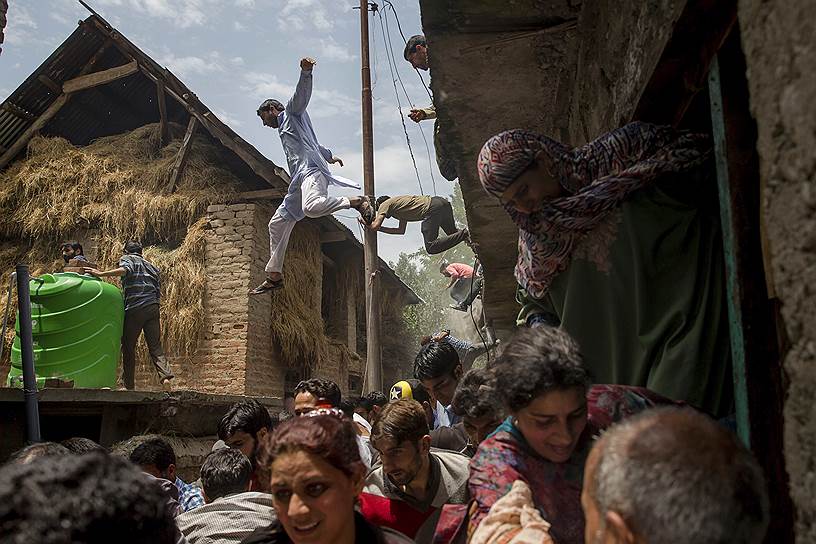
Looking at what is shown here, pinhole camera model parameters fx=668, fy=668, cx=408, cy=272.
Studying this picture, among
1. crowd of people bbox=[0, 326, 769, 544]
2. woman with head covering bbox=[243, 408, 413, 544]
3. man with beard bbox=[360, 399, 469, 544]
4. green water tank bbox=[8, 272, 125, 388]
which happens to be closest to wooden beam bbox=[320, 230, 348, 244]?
green water tank bbox=[8, 272, 125, 388]

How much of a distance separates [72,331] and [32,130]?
5.64m

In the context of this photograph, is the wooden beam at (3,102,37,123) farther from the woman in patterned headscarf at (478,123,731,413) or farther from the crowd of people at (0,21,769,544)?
the woman in patterned headscarf at (478,123,731,413)

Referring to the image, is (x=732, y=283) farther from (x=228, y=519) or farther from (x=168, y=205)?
(x=168, y=205)

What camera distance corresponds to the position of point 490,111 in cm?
401

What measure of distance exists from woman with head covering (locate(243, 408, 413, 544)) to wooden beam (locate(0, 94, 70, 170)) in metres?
10.6

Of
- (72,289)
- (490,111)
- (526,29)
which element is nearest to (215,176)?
(72,289)

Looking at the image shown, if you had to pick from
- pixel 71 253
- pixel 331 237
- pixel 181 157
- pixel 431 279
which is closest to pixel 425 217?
pixel 71 253

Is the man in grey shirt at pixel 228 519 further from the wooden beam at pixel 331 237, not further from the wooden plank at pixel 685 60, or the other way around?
the wooden beam at pixel 331 237

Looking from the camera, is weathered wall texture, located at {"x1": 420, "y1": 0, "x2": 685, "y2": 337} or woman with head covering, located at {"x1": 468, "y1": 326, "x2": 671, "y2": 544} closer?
woman with head covering, located at {"x1": 468, "y1": 326, "x2": 671, "y2": 544}

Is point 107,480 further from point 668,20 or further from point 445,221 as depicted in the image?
point 445,221

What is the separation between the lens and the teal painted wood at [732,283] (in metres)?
1.60

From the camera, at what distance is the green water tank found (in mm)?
6527

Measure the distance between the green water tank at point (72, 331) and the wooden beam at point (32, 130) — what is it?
509 cm

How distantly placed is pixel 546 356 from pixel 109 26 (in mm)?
10632
